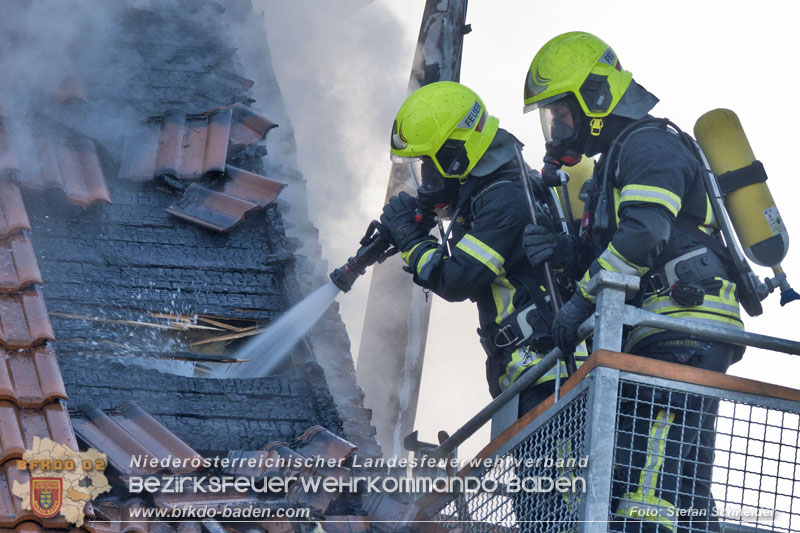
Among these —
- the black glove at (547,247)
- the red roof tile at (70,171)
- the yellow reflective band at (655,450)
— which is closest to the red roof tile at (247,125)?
the red roof tile at (70,171)

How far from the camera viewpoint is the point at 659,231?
15.8 ft

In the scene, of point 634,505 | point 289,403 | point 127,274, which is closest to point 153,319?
point 127,274

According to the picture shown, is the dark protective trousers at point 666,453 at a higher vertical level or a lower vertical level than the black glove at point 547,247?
lower

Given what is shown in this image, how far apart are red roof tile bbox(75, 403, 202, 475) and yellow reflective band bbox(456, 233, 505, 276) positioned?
1587 mm

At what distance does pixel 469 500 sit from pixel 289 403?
1084mm

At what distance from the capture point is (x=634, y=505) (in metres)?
4.55

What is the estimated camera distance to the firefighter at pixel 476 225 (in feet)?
18.3

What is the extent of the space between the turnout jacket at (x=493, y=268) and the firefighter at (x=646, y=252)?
12.7 inches

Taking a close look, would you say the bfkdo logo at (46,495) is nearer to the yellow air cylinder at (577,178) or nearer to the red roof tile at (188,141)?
the red roof tile at (188,141)

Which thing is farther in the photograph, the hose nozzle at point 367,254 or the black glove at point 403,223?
the hose nozzle at point 367,254

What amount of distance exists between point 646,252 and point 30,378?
105 inches

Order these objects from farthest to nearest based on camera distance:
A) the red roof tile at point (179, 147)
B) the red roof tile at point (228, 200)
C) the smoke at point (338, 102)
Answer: the smoke at point (338, 102) < the red roof tile at point (179, 147) < the red roof tile at point (228, 200)

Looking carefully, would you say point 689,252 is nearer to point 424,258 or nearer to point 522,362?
point 522,362

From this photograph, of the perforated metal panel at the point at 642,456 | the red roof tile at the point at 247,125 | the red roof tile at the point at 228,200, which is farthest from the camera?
the red roof tile at the point at 247,125
